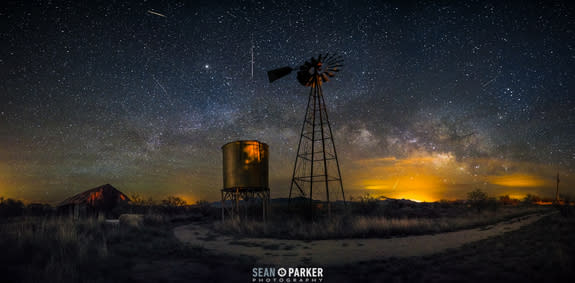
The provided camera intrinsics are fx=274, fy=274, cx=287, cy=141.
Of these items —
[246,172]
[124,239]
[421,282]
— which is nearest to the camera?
[421,282]

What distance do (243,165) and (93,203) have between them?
18033 millimetres

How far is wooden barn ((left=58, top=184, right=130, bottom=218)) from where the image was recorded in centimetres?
2622

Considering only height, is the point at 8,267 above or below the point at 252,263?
above

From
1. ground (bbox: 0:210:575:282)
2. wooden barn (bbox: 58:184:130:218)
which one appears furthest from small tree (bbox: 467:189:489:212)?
wooden barn (bbox: 58:184:130:218)

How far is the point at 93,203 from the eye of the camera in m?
26.8

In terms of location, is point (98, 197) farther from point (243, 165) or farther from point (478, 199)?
point (478, 199)

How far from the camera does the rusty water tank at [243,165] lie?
19.2 m

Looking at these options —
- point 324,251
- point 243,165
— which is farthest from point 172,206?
point 324,251

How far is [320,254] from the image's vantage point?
902 centimetres

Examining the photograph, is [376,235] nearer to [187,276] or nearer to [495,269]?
[495,269]

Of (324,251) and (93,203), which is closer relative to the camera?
(324,251)

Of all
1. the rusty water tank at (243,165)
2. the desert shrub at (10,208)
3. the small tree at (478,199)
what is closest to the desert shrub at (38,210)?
the desert shrub at (10,208)

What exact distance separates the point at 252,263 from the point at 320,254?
2396 millimetres

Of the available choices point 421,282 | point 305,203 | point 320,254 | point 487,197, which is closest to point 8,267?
point 320,254
